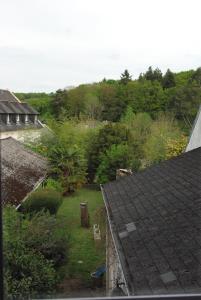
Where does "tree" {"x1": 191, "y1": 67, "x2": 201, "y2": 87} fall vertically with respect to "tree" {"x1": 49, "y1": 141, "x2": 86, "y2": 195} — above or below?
above

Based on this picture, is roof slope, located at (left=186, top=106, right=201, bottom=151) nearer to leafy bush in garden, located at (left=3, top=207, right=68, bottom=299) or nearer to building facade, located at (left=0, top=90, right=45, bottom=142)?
building facade, located at (left=0, top=90, right=45, bottom=142)

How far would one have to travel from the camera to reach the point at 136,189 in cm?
468

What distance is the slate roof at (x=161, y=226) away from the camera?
1.96 m

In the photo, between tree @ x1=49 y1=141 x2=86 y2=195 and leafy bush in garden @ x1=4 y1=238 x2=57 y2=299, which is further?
tree @ x1=49 y1=141 x2=86 y2=195

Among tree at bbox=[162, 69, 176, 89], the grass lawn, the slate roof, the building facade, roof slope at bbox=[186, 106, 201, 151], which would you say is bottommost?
the grass lawn

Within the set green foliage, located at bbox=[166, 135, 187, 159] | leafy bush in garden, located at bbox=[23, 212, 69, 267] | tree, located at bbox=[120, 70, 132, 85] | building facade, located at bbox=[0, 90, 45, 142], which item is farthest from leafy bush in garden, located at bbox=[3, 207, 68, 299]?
green foliage, located at bbox=[166, 135, 187, 159]

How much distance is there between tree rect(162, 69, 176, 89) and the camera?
7.79 ft

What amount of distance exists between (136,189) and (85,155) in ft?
23.2

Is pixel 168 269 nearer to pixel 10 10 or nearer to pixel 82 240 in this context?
pixel 10 10

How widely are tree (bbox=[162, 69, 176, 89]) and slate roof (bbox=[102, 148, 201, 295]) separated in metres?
0.97

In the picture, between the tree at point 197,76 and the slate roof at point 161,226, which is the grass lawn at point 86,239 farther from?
the tree at point 197,76

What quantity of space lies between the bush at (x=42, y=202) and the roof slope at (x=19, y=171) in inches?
5.0

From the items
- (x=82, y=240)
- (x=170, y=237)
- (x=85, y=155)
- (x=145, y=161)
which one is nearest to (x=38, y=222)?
(x=82, y=240)

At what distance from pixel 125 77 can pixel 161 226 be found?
1271 mm
